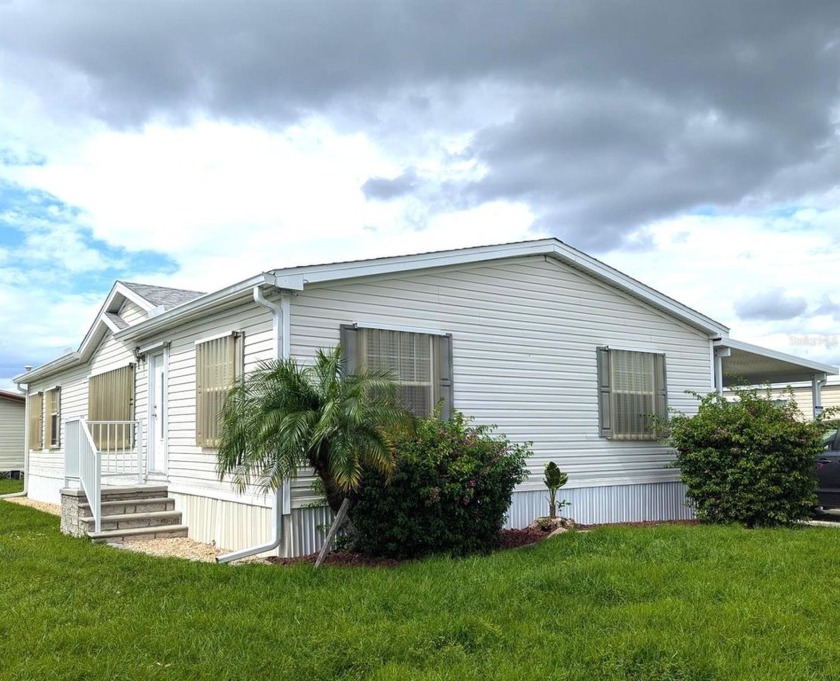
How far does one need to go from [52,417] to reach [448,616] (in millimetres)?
15500

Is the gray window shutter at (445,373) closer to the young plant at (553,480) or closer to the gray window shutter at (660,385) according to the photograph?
the young plant at (553,480)

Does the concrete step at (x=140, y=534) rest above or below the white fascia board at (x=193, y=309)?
below

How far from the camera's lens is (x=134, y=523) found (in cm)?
1052

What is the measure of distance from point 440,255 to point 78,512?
584 cm

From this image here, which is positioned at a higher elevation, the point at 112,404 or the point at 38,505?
the point at 112,404

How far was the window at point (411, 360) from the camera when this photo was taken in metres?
9.25

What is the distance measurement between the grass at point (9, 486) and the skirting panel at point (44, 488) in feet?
7.65

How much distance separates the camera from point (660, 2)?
29.6ft

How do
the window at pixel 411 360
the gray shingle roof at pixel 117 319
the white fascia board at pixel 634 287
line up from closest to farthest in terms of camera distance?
the window at pixel 411 360 → the white fascia board at pixel 634 287 → the gray shingle roof at pixel 117 319

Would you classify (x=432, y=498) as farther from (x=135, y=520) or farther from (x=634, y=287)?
(x=634, y=287)

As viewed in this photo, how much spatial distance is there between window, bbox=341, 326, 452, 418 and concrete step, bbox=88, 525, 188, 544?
3654mm

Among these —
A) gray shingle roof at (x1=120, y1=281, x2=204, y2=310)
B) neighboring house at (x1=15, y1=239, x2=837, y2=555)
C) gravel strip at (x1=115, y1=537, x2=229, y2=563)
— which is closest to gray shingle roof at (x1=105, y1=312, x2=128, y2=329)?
neighboring house at (x1=15, y1=239, x2=837, y2=555)

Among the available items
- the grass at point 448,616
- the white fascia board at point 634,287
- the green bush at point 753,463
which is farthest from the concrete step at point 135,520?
the green bush at point 753,463

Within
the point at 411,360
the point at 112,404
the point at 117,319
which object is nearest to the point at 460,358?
the point at 411,360
